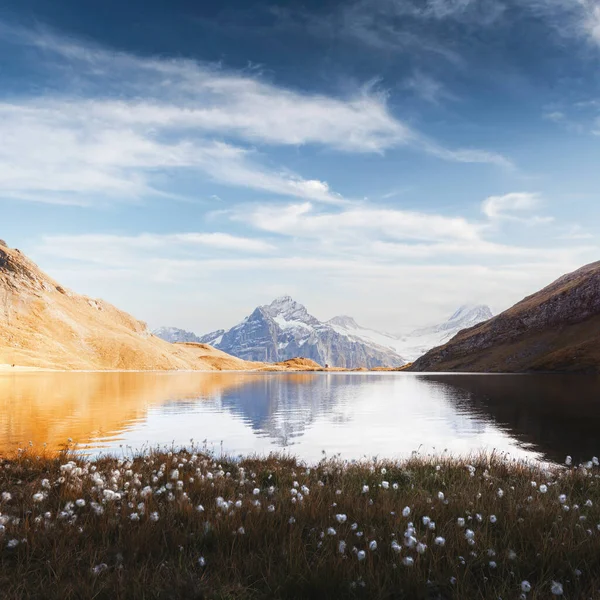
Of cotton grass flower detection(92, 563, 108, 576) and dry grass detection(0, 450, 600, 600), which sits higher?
cotton grass flower detection(92, 563, 108, 576)

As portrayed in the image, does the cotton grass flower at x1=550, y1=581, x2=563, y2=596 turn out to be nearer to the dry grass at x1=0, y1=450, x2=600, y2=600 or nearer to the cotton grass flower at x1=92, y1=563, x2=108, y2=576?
the dry grass at x1=0, y1=450, x2=600, y2=600

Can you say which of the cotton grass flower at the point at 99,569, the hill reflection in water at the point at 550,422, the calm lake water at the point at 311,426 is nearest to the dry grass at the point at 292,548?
the cotton grass flower at the point at 99,569

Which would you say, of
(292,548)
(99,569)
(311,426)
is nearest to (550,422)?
(311,426)

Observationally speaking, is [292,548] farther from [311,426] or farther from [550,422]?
[550,422]

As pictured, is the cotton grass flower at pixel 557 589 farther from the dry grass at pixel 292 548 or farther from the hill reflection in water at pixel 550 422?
the hill reflection in water at pixel 550 422

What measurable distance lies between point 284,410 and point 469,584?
→ 38.5 metres

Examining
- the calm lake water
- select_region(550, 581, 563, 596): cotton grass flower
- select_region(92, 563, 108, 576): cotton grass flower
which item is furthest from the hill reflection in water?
select_region(92, 563, 108, 576): cotton grass flower

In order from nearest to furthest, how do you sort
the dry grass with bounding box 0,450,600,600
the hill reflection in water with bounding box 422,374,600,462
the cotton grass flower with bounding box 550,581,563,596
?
the cotton grass flower with bounding box 550,581,563,596 → the dry grass with bounding box 0,450,600,600 → the hill reflection in water with bounding box 422,374,600,462

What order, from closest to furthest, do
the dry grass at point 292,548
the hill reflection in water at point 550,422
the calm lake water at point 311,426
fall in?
the dry grass at point 292,548 → the hill reflection in water at point 550,422 → the calm lake water at point 311,426

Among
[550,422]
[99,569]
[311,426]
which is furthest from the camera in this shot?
[550,422]

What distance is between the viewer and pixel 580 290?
7736 inches

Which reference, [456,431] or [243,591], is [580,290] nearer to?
[456,431]

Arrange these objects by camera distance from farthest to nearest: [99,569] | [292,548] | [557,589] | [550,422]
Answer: [550,422] < [292,548] < [99,569] < [557,589]

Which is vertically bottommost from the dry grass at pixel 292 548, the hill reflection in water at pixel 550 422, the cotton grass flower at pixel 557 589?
the hill reflection in water at pixel 550 422
